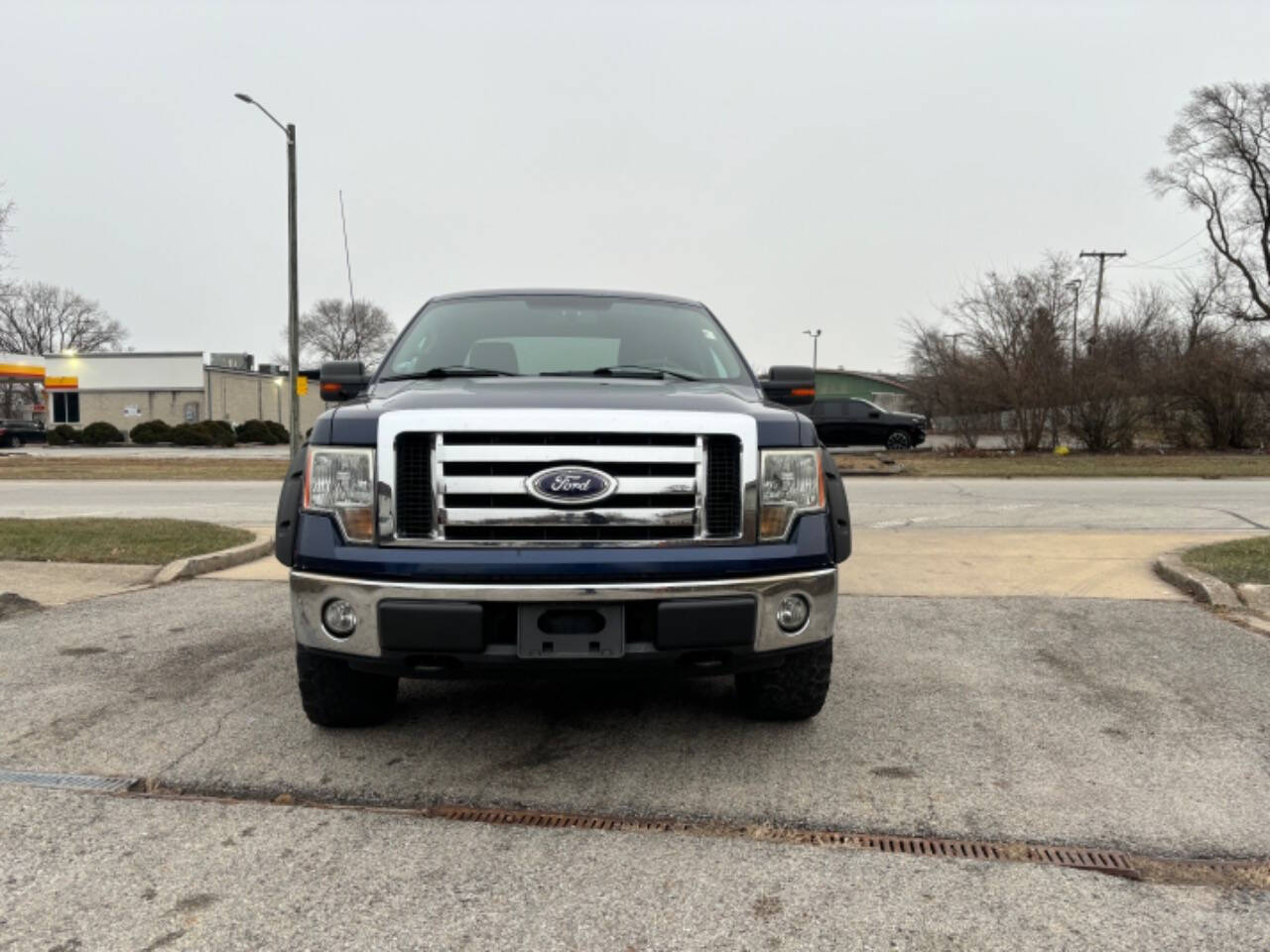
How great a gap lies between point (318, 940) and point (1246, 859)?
2590 mm

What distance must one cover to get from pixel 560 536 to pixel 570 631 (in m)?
0.31

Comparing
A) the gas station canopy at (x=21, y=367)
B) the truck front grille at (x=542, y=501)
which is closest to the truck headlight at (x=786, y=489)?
the truck front grille at (x=542, y=501)

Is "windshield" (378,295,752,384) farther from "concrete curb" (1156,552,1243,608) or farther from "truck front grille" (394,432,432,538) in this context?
"concrete curb" (1156,552,1243,608)

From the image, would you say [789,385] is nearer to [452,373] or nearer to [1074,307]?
[452,373]

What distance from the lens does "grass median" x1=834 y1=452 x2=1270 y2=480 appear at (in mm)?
18688

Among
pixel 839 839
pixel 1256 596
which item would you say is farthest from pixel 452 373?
pixel 1256 596

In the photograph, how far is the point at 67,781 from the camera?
128 inches

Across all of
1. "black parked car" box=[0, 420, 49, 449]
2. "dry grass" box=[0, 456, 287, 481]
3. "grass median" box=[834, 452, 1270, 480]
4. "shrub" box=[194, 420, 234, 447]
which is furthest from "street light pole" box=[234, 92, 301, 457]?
"black parked car" box=[0, 420, 49, 449]

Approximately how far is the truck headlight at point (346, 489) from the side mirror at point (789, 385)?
2.10 meters

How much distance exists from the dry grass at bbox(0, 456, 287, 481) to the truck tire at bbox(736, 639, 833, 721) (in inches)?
708

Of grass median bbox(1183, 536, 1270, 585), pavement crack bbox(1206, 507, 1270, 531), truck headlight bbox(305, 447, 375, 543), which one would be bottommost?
pavement crack bbox(1206, 507, 1270, 531)

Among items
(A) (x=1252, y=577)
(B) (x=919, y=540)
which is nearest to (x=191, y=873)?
(A) (x=1252, y=577)

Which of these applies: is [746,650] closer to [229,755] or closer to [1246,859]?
[1246,859]

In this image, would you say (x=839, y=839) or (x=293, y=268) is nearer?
(x=839, y=839)
